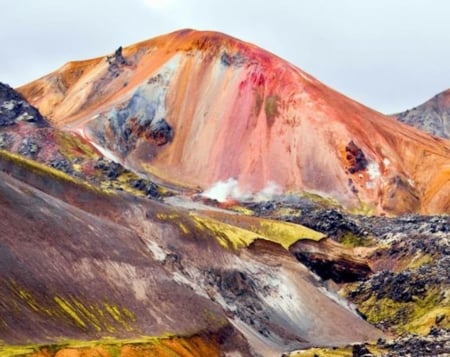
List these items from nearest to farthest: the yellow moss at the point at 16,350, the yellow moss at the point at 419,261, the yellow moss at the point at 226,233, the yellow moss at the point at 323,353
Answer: the yellow moss at the point at 16,350 → the yellow moss at the point at 323,353 → the yellow moss at the point at 226,233 → the yellow moss at the point at 419,261

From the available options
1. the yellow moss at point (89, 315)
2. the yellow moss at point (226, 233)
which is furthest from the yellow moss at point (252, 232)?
the yellow moss at point (89, 315)

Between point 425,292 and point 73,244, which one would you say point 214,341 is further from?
point 425,292

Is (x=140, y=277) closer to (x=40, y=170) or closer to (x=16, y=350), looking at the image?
(x=40, y=170)

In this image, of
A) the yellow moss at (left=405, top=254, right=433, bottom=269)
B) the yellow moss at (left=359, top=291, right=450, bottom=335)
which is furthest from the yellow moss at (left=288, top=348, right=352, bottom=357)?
the yellow moss at (left=405, top=254, right=433, bottom=269)

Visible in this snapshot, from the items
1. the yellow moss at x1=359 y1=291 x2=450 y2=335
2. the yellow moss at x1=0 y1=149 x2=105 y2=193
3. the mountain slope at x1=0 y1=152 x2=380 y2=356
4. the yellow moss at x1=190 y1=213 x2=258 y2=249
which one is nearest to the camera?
the mountain slope at x1=0 y1=152 x2=380 y2=356

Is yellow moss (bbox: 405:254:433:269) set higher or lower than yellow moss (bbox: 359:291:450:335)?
higher

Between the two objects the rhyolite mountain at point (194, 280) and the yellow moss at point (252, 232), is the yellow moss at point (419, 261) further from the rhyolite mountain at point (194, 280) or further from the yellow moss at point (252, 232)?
the yellow moss at point (252, 232)

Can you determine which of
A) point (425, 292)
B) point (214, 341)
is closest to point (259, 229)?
point (425, 292)

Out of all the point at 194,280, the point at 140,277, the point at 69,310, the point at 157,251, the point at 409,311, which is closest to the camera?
the point at 69,310

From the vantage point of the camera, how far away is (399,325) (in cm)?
14688

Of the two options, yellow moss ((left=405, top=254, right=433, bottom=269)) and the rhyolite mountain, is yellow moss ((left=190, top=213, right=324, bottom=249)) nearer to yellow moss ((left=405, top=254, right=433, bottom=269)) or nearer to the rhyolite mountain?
the rhyolite mountain

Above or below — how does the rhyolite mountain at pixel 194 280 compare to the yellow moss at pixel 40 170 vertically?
below

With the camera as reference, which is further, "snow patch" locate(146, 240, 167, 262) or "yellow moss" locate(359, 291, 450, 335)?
"yellow moss" locate(359, 291, 450, 335)

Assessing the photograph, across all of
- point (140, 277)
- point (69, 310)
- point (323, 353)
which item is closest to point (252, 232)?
point (323, 353)
